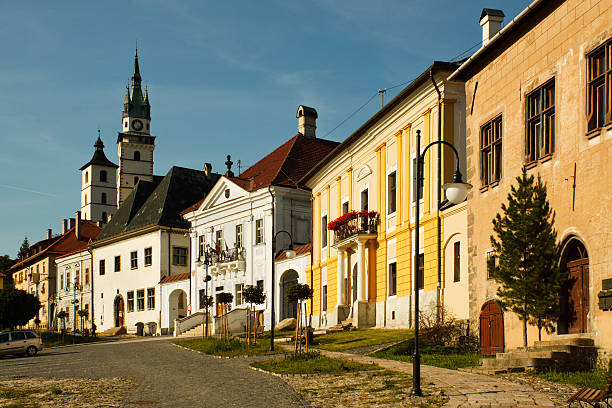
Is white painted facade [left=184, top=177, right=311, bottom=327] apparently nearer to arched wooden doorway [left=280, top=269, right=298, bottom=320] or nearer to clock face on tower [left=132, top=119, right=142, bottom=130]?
arched wooden doorway [left=280, top=269, right=298, bottom=320]

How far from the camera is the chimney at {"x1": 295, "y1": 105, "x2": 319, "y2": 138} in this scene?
184ft

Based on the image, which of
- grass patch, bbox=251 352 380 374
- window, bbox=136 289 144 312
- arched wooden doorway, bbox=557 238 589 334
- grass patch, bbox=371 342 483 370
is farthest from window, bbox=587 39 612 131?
window, bbox=136 289 144 312

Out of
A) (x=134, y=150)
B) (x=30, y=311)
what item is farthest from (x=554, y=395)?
(x=134, y=150)

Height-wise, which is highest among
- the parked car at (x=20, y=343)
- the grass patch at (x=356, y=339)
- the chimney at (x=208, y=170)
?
the chimney at (x=208, y=170)

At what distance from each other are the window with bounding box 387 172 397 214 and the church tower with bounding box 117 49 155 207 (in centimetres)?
9300

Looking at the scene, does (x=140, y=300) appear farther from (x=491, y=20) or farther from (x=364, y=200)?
(x=491, y=20)

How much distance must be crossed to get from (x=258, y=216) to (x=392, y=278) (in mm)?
18471

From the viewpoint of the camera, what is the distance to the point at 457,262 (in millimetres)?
28250

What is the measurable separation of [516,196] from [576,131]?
2.42m

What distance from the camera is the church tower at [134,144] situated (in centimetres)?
12644

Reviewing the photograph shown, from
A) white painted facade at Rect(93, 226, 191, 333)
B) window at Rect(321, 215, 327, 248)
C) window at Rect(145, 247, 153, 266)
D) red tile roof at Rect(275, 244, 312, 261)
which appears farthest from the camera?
window at Rect(145, 247, 153, 266)

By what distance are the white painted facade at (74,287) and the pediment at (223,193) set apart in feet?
70.2

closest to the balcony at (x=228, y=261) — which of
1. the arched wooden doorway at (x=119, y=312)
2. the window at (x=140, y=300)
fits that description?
the window at (x=140, y=300)

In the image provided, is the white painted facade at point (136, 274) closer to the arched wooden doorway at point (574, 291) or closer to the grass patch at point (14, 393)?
the grass patch at point (14, 393)
